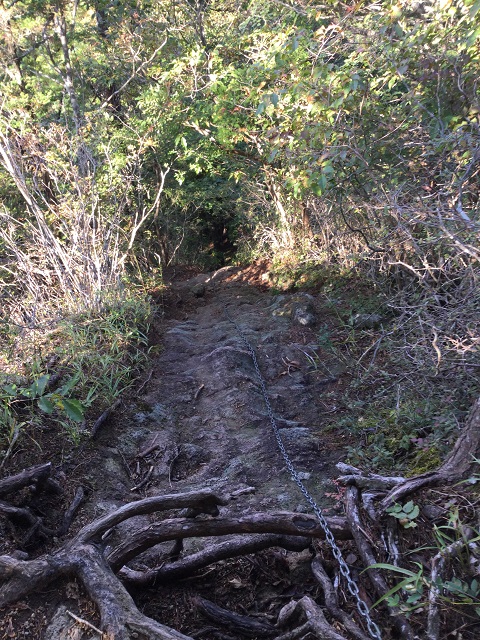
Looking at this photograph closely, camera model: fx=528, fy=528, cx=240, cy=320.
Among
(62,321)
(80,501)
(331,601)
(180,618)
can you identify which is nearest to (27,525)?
(80,501)

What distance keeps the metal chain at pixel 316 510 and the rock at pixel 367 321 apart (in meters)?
→ 1.21

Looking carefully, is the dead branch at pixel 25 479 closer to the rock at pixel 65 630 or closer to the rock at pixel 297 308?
the rock at pixel 65 630

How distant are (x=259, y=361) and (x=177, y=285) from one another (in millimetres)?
5059

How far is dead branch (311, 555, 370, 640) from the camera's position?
6.44ft

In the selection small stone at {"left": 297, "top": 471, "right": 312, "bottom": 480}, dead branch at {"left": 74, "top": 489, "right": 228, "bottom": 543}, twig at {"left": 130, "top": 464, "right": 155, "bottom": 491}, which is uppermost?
dead branch at {"left": 74, "top": 489, "right": 228, "bottom": 543}

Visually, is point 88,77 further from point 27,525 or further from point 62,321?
point 27,525

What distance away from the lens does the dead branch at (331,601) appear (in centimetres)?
196

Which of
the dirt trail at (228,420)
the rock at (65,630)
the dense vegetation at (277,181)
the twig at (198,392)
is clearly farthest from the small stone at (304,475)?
the rock at (65,630)

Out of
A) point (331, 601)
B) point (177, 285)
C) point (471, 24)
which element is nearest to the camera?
point (331, 601)

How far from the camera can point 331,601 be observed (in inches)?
85.6

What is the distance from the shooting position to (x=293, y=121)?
5.29 metres

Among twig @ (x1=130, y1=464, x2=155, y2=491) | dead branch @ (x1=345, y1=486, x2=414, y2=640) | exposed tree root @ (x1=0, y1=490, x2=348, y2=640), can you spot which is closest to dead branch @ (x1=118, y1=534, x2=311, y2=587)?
exposed tree root @ (x1=0, y1=490, x2=348, y2=640)

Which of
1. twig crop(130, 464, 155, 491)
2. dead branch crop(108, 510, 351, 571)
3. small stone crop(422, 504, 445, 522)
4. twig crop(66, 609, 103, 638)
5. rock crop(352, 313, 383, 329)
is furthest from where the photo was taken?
rock crop(352, 313, 383, 329)

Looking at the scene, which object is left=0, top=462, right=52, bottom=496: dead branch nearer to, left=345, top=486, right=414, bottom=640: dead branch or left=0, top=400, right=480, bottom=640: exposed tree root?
left=0, top=400, right=480, bottom=640: exposed tree root
